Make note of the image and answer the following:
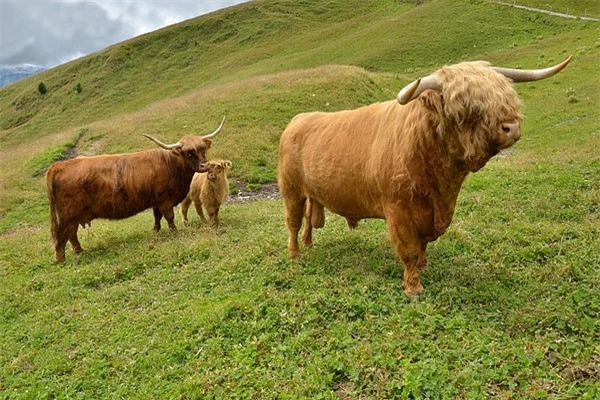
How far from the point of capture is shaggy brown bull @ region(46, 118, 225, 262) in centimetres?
1017

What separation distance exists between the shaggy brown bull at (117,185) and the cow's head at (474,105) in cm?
746

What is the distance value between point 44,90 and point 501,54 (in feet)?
208

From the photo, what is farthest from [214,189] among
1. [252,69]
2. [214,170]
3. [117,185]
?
[252,69]

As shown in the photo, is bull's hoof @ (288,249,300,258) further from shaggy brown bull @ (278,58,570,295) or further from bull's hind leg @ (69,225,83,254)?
bull's hind leg @ (69,225,83,254)

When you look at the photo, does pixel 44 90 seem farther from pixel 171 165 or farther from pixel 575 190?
pixel 575 190

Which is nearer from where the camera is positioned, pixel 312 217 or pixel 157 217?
pixel 312 217

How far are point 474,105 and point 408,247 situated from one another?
1.91 m

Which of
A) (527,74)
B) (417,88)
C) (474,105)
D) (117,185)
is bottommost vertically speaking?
(117,185)

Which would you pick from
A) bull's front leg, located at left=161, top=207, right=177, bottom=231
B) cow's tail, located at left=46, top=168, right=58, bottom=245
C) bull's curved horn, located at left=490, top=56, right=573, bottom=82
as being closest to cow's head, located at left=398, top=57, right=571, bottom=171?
bull's curved horn, located at left=490, top=56, right=573, bottom=82

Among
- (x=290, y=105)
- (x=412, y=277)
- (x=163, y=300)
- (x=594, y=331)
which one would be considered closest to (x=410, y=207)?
(x=412, y=277)

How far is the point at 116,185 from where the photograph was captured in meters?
10.6

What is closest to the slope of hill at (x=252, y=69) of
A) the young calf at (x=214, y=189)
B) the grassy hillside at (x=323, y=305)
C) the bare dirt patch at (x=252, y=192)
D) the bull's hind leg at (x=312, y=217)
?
the bare dirt patch at (x=252, y=192)

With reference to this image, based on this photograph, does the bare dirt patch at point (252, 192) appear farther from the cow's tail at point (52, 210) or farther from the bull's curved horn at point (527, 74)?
the bull's curved horn at point (527, 74)

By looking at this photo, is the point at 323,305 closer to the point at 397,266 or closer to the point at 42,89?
the point at 397,266
